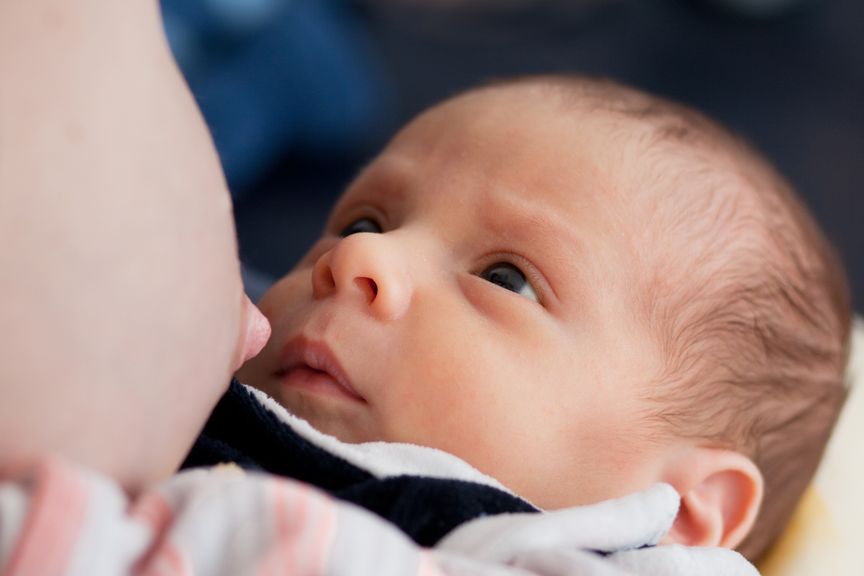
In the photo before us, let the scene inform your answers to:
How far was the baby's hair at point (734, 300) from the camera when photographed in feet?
3.06

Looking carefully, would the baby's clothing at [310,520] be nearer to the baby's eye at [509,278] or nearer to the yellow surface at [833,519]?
the baby's eye at [509,278]

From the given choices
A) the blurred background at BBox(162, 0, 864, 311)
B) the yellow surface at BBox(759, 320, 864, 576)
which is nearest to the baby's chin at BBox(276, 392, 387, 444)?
the yellow surface at BBox(759, 320, 864, 576)

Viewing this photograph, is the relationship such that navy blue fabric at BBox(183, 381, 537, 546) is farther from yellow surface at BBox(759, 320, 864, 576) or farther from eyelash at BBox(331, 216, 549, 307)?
yellow surface at BBox(759, 320, 864, 576)

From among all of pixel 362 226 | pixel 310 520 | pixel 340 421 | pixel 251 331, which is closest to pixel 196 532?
pixel 310 520

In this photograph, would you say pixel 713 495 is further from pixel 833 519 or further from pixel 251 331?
pixel 251 331

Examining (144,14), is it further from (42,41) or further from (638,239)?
(638,239)

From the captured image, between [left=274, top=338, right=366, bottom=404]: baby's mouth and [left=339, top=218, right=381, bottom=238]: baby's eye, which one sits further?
[left=339, top=218, right=381, bottom=238]: baby's eye

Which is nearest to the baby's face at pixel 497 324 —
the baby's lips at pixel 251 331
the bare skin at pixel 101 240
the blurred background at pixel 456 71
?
the baby's lips at pixel 251 331

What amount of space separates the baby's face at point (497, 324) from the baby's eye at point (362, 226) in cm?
5

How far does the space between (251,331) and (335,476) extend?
0.14 meters

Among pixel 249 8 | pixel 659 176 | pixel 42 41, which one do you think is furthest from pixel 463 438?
pixel 249 8

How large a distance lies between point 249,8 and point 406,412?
138 cm

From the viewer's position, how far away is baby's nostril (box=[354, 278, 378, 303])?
87 cm

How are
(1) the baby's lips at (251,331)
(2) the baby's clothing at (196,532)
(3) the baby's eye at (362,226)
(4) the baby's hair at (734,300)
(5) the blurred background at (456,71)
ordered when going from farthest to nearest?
(5) the blurred background at (456,71), (3) the baby's eye at (362,226), (4) the baby's hair at (734,300), (1) the baby's lips at (251,331), (2) the baby's clothing at (196,532)
